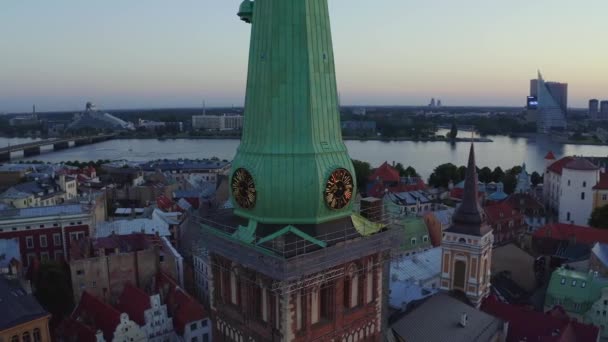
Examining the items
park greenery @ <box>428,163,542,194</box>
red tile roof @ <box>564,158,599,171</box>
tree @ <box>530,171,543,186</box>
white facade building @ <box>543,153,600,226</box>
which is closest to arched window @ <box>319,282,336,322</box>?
white facade building @ <box>543,153,600,226</box>

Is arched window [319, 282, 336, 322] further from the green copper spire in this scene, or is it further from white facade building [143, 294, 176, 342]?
white facade building [143, 294, 176, 342]

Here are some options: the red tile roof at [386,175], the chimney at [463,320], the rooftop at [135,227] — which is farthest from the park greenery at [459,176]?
the chimney at [463,320]

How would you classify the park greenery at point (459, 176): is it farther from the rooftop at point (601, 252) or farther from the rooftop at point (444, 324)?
the rooftop at point (444, 324)

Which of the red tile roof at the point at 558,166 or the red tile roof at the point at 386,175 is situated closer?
the red tile roof at the point at 558,166

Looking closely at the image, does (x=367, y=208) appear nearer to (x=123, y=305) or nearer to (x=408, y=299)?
(x=408, y=299)

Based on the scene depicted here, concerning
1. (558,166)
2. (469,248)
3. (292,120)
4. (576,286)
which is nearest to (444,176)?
(558,166)

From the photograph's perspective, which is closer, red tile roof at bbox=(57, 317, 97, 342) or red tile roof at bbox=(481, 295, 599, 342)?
red tile roof at bbox=(481, 295, 599, 342)
